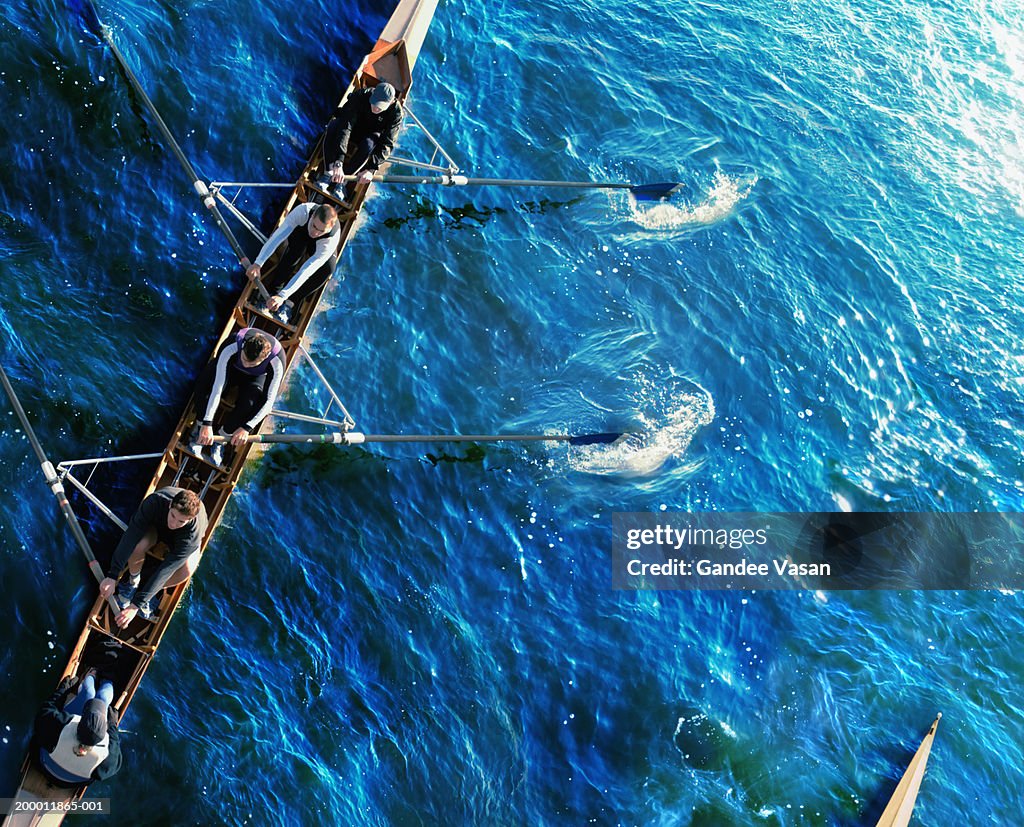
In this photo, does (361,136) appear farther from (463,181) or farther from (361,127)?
(463,181)

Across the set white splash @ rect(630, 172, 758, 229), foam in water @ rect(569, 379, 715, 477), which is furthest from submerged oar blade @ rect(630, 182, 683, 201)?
foam in water @ rect(569, 379, 715, 477)

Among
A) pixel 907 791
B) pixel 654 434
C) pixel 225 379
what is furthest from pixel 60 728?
pixel 907 791

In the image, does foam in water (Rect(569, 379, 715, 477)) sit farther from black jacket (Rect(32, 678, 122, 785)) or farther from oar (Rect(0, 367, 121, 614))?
black jacket (Rect(32, 678, 122, 785))

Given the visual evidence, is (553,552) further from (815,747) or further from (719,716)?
(815,747)

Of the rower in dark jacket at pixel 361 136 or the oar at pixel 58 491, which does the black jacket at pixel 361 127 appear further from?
the oar at pixel 58 491

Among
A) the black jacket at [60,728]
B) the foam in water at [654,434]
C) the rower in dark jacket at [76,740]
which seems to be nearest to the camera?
the rower in dark jacket at [76,740]

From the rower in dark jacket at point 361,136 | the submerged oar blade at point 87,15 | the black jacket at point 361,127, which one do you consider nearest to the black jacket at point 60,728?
the rower in dark jacket at point 361,136

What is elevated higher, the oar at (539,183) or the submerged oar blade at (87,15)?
the submerged oar blade at (87,15)

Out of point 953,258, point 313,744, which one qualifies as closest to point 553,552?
point 313,744

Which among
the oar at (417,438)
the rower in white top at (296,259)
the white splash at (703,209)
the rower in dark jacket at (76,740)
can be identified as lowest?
the rower in dark jacket at (76,740)

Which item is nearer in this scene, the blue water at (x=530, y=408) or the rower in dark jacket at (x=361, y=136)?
the blue water at (x=530, y=408)
